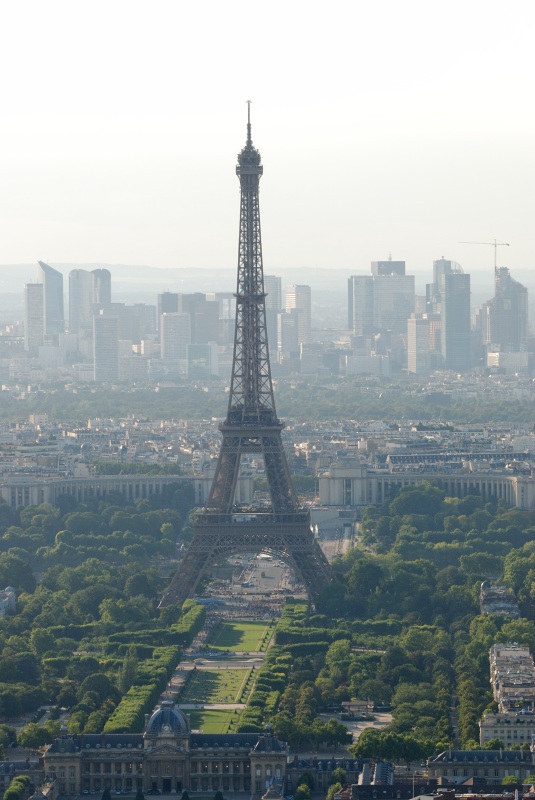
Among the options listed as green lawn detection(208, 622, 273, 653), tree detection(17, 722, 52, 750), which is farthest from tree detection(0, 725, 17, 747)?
A: green lawn detection(208, 622, 273, 653)

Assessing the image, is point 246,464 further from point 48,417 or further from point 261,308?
point 48,417

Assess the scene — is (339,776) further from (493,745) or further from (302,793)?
(493,745)

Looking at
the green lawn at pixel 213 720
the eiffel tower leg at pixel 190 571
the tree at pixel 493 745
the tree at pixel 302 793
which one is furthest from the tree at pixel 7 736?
the eiffel tower leg at pixel 190 571

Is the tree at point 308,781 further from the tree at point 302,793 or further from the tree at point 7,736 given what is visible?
the tree at point 7,736

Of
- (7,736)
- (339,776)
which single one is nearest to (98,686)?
(7,736)

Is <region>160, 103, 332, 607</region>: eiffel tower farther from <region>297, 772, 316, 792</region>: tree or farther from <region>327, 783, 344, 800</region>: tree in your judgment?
<region>327, 783, 344, 800</region>: tree

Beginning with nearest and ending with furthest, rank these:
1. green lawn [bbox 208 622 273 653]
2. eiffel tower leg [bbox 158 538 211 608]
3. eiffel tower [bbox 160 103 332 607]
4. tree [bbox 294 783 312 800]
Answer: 1. tree [bbox 294 783 312 800]
2. green lawn [bbox 208 622 273 653]
3. eiffel tower leg [bbox 158 538 211 608]
4. eiffel tower [bbox 160 103 332 607]

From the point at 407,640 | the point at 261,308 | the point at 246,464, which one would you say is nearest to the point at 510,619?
the point at 407,640
